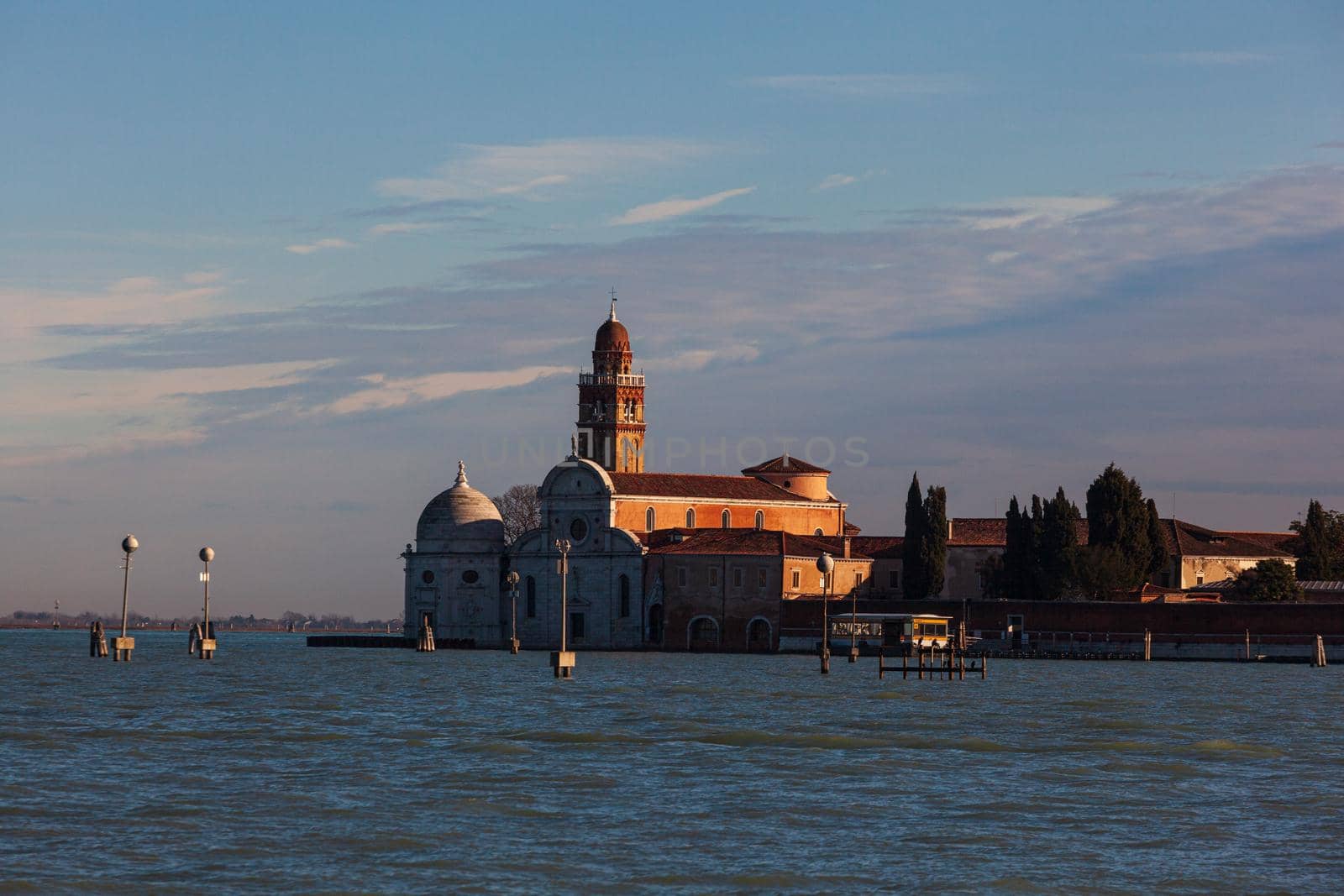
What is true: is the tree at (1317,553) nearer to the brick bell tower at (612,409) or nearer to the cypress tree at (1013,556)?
the cypress tree at (1013,556)

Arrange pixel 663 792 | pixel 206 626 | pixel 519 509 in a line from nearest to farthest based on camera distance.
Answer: pixel 663 792, pixel 206 626, pixel 519 509

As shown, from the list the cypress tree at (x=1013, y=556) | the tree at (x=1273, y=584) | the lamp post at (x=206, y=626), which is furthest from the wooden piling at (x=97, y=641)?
the tree at (x=1273, y=584)

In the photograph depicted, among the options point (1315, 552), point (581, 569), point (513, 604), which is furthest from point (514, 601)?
point (1315, 552)

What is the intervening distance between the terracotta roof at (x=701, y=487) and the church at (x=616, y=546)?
0.24ft

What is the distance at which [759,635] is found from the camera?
86.8m

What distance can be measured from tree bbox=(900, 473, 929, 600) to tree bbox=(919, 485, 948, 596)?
0.08m

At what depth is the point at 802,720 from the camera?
40312 mm

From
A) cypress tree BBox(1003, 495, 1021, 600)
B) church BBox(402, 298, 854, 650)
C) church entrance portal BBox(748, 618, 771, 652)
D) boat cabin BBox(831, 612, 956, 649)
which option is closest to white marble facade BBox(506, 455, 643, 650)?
church BBox(402, 298, 854, 650)

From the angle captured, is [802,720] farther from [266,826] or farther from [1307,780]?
[266,826]

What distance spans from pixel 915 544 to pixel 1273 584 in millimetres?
14178

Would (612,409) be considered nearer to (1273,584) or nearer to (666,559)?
(666,559)

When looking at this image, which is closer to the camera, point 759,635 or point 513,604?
point 513,604

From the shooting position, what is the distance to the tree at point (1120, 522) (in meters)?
83.7

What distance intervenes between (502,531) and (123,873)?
75.9 metres
